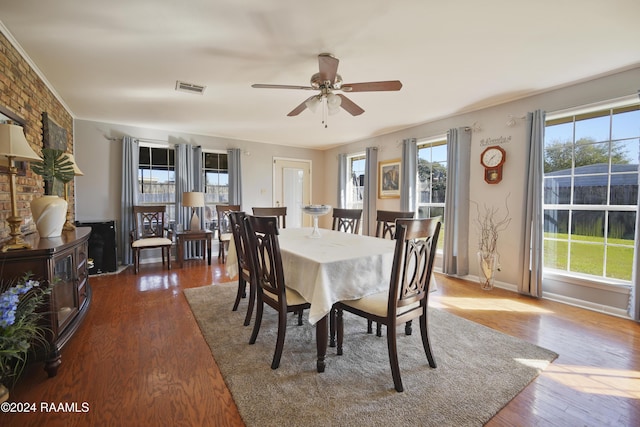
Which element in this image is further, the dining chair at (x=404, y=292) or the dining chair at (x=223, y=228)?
the dining chair at (x=223, y=228)

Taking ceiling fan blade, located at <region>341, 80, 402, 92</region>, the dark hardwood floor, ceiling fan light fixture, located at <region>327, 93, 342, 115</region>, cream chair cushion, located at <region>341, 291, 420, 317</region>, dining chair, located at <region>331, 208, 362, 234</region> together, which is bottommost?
the dark hardwood floor

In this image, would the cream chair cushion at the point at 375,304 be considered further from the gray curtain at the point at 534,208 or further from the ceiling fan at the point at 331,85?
the gray curtain at the point at 534,208

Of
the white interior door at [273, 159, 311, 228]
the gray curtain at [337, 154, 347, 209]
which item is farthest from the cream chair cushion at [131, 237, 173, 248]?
the gray curtain at [337, 154, 347, 209]

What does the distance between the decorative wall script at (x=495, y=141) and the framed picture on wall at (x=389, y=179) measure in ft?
4.93

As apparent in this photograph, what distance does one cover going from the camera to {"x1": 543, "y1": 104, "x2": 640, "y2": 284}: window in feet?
9.52

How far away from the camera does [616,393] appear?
171 centimetres

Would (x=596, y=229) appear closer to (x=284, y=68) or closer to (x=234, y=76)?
(x=284, y=68)

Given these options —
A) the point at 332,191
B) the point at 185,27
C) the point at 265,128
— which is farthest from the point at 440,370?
the point at 332,191

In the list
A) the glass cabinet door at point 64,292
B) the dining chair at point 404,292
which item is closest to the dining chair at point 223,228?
the glass cabinet door at point 64,292

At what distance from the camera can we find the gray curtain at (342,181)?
6348 millimetres

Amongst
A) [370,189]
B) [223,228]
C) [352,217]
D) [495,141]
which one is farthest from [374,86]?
[223,228]

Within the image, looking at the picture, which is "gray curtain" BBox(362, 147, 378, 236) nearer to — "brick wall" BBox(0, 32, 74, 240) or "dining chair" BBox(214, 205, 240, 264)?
"dining chair" BBox(214, 205, 240, 264)

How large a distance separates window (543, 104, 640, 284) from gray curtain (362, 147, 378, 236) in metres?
2.73

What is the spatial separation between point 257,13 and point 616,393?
3281mm
